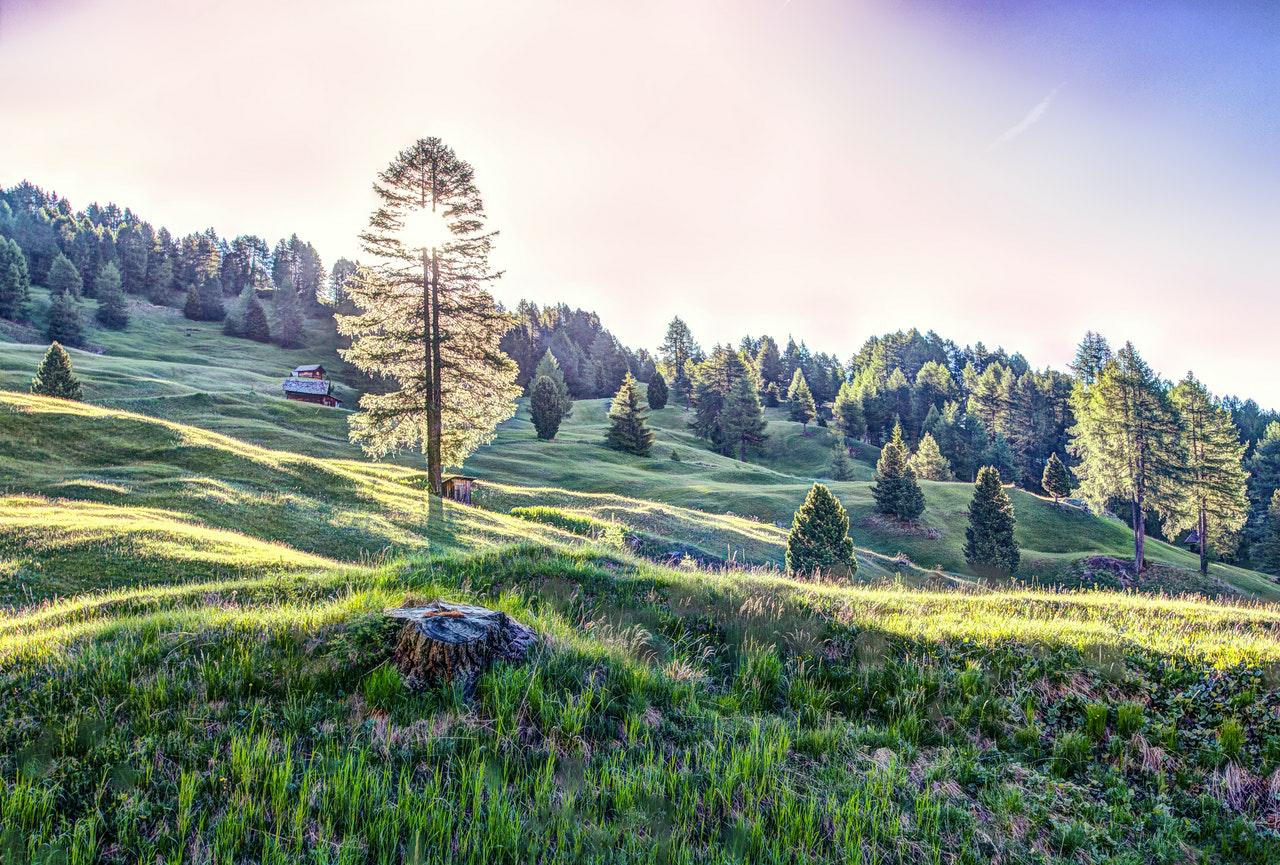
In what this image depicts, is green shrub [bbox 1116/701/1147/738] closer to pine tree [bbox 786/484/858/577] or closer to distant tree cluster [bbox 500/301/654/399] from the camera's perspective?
pine tree [bbox 786/484/858/577]

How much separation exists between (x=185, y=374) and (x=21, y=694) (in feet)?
255

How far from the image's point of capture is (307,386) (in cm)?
6675

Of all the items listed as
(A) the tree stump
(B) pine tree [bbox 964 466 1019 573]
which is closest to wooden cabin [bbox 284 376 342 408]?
(B) pine tree [bbox 964 466 1019 573]

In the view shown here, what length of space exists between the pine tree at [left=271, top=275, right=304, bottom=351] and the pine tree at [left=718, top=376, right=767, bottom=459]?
246 feet

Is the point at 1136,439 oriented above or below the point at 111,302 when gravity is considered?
below

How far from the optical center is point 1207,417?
1950 inches

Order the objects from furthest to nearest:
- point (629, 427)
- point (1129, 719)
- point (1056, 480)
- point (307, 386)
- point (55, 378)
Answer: point (307, 386)
point (629, 427)
point (1056, 480)
point (55, 378)
point (1129, 719)

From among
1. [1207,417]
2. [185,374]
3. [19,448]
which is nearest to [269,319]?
[185,374]

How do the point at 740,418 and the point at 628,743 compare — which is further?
the point at 740,418

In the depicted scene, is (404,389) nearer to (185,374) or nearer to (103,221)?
(185,374)

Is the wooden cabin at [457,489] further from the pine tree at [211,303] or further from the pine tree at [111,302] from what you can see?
the pine tree at [211,303]

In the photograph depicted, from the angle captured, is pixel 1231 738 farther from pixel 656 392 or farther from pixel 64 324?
pixel 64 324

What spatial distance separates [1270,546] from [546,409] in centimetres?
7235

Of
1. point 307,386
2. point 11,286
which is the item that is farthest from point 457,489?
point 11,286
